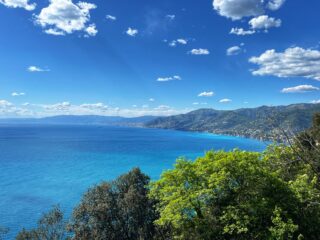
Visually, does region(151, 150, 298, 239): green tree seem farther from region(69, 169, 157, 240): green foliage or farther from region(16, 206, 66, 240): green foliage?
region(16, 206, 66, 240): green foliage

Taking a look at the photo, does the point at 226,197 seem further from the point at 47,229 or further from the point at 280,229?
the point at 47,229

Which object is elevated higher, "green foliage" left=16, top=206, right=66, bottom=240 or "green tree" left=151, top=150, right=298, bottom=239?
"green tree" left=151, top=150, right=298, bottom=239

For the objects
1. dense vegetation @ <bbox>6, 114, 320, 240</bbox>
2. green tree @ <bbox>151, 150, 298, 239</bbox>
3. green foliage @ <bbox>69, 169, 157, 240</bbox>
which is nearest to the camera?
dense vegetation @ <bbox>6, 114, 320, 240</bbox>

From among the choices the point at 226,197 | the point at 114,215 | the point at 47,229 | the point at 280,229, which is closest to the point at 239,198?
the point at 226,197

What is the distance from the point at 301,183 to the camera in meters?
20.5

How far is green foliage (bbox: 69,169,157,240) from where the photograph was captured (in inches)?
1560

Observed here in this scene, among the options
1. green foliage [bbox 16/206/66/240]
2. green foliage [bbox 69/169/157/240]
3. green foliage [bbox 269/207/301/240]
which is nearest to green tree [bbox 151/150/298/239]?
green foliage [bbox 269/207/301/240]

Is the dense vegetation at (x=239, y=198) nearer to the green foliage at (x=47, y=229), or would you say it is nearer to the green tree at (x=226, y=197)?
the green tree at (x=226, y=197)

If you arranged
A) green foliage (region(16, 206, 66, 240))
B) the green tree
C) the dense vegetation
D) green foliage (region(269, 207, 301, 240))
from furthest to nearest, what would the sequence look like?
green foliage (region(16, 206, 66, 240)), the green tree, the dense vegetation, green foliage (region(269, 207, 301, 240))

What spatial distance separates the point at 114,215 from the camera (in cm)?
4119

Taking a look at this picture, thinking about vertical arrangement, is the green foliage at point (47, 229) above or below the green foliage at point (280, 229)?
below

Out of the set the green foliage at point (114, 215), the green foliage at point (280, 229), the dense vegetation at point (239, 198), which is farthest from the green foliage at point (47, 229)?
the green foliage at point (280, 229)

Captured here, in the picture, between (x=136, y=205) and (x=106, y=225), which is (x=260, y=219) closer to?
(x=136, y=205)

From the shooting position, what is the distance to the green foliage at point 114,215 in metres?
39.6
